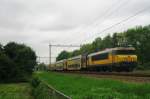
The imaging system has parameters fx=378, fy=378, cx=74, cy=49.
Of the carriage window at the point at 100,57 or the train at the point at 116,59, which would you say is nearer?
the train at the point at 116,59

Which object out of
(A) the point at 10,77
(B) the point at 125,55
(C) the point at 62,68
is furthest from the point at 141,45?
(B) the point at 125,55

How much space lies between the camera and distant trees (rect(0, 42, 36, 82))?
6750 cm

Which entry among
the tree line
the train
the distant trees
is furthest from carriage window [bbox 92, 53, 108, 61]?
the tree line

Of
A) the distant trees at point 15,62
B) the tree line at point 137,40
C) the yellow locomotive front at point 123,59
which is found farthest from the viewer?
the tree line at point 137,40

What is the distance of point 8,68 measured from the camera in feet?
224

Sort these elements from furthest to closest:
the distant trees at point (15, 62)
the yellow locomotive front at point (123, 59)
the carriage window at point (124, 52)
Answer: the distant trees at point (15, 62), the carriage window at point (124, 52), the yellow locomotive front at point (123, 59)

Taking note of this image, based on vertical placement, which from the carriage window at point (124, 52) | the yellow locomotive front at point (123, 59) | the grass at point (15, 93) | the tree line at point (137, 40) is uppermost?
the tree line at point (137, 40)

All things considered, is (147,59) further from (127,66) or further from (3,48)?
(127,66)

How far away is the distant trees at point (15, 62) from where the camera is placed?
6750 centimetres

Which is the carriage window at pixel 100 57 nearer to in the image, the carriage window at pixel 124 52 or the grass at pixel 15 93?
the carriage window at pixel 124 52

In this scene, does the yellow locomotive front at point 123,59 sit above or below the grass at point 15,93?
above

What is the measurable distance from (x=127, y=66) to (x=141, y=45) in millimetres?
52254

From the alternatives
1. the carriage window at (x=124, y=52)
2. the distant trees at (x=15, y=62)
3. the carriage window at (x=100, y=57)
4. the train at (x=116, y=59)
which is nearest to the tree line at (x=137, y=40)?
the distant trees at (x=15, y=62)

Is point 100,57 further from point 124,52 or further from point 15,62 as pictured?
point 15,62
